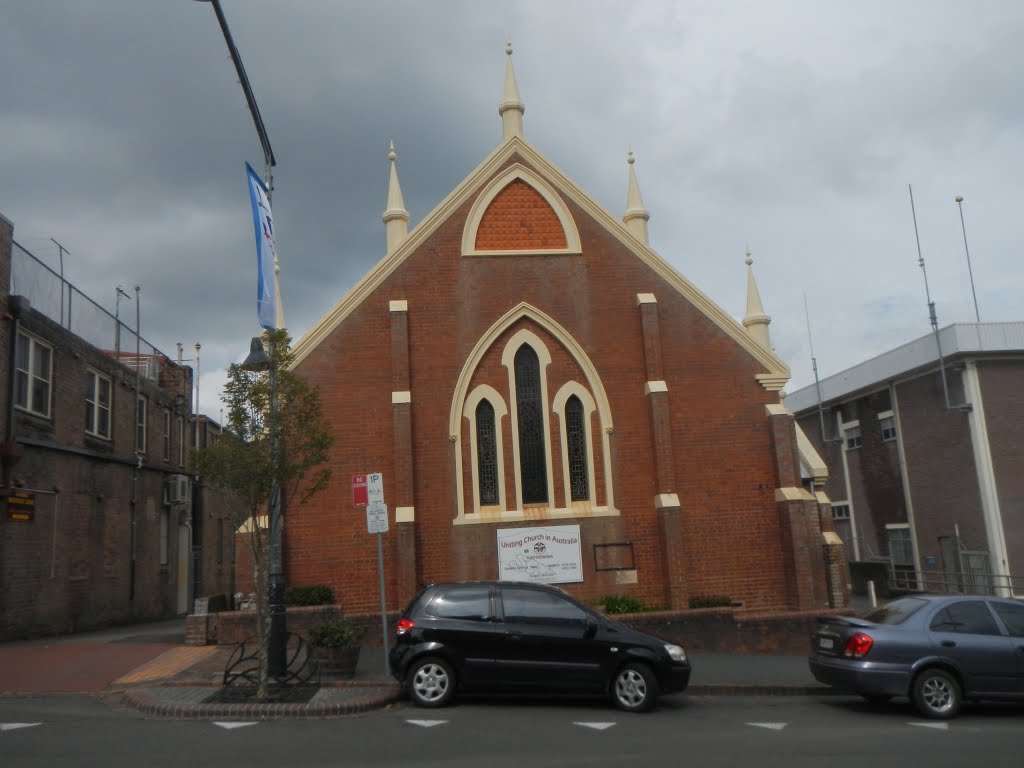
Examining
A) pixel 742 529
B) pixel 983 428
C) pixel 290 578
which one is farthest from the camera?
pixel 983 428

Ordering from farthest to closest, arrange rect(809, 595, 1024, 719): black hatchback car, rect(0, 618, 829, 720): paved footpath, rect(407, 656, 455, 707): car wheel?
rect(407, 656, 455, 707): car wheel, rect(809, 595, 1024, 719): black hatchback car, rect(0, 618, 829, 720): paved footpath

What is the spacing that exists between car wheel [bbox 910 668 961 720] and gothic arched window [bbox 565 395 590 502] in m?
8.63

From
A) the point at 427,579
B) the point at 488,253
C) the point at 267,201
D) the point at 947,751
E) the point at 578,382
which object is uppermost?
the point at 488,253

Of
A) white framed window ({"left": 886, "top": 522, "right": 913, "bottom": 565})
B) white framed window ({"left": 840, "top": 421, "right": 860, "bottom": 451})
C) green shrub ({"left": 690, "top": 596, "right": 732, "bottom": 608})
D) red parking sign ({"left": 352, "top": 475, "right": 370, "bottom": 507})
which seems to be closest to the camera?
red parking sign ({"left": 352, "top": 475, "right": 370, "bottom": 507})

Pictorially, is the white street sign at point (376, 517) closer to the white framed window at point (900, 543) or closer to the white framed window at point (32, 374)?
the white framed window at point (32, 374)

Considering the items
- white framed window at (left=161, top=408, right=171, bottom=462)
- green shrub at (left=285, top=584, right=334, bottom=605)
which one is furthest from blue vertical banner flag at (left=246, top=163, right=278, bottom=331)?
white framed window at (left=161, top=408, right=171, bottom=462)

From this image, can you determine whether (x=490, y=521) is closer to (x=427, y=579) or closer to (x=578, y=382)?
(x=427, y=579)

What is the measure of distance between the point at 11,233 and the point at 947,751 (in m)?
18.4

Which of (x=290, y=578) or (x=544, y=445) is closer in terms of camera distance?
(x=290, y=578)

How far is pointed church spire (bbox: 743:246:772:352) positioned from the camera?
789 inches

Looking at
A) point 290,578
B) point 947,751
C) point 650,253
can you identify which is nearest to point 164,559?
point 290,578

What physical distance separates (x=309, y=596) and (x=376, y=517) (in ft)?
14.6

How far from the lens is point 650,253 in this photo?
65.1ft

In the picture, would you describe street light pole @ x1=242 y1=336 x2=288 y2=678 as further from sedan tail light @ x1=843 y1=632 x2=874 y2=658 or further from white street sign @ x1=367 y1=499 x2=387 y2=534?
sedan tail light @ x1=843 y1=632 x2=874 y2=658
